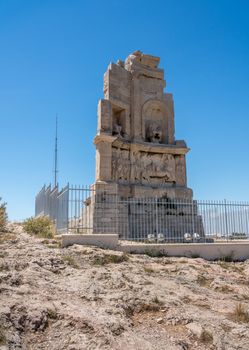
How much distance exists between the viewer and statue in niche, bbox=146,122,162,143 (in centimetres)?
1692

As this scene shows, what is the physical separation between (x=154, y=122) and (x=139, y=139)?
1.93m

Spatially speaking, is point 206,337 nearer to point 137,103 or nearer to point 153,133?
point 153,133

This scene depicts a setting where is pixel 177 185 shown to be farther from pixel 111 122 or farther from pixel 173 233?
pixel 111 122

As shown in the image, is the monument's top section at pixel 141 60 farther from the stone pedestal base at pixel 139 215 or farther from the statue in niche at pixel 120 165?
the stone pedestal base at pixel 139 215

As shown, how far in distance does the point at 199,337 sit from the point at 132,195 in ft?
33.7

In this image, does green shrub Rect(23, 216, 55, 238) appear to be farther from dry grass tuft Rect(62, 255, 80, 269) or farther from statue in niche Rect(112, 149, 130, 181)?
statue in niche Rect(112, 149, 130, 181)

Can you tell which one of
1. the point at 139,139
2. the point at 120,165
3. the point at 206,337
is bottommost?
the point at 206,337

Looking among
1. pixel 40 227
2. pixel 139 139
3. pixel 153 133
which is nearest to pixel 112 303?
pixel 40 227

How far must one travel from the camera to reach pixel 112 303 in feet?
17.5

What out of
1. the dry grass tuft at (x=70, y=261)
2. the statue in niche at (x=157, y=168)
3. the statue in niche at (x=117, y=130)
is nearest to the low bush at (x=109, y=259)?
the dry grass tuft at (x=70, y=261)

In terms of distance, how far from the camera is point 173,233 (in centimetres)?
1359

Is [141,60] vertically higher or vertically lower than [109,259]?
higher

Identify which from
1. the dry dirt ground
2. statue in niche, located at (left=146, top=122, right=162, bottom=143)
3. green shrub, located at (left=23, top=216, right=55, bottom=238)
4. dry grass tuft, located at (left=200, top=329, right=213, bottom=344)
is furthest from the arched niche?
dry grass tuft, located at (left=200, top=329, right=213, bottom=344)

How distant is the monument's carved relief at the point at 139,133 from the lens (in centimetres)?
1495
